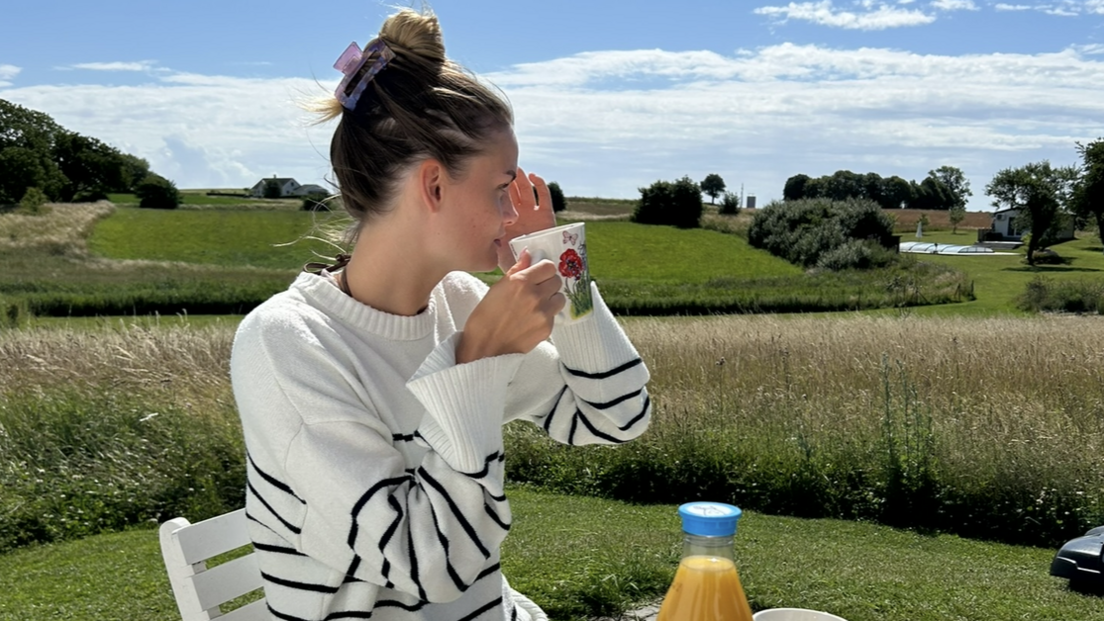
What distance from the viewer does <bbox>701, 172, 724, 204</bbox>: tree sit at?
2136 inches

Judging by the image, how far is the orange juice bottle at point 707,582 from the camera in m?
1.22

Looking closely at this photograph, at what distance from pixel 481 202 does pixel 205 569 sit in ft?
2.91

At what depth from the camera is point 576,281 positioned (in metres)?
1.63

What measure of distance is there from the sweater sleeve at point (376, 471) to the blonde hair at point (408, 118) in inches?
11.7

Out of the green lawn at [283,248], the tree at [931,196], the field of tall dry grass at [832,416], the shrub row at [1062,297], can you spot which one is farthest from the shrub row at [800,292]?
the tree at [931,196]

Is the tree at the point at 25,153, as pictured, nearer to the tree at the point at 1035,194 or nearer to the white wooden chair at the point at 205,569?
the tree at the point at 1035,194

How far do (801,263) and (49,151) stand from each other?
4919cm

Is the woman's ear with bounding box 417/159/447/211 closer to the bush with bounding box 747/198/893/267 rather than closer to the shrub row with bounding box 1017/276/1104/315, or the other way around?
the shrub row with bounding box 1017/276/1104/315

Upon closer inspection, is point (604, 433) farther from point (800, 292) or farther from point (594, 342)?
point (800, 292)

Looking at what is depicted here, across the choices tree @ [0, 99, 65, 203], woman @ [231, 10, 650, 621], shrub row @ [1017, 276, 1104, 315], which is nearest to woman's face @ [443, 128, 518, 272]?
woman @ [231, 10, 650, 621]

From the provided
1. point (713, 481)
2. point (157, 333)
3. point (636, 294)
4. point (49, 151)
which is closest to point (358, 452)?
point (713, 481)

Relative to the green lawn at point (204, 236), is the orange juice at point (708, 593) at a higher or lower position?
higher

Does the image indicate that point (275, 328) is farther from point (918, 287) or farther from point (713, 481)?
point (918, 287)

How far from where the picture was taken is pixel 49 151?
65.2 meters
